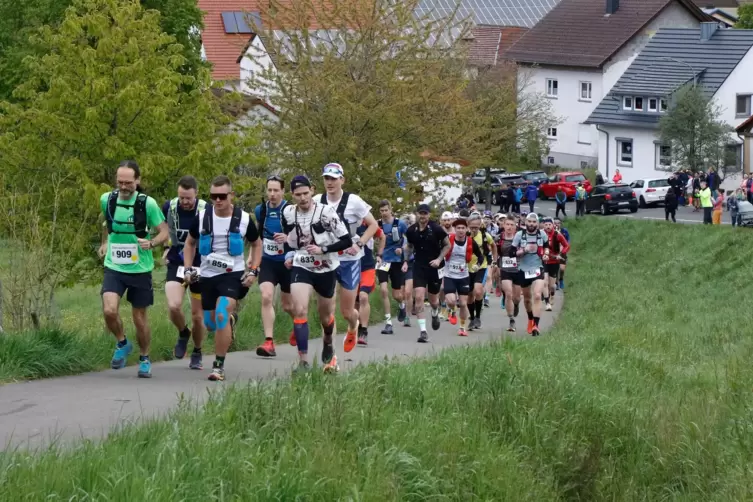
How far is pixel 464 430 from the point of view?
9484 mm

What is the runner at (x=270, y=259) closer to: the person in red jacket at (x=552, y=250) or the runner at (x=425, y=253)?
the runner at (x=425, y=253)

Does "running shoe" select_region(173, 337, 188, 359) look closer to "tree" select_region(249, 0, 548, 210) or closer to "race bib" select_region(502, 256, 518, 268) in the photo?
"race bib" select_region(502, 256, 518, 268)

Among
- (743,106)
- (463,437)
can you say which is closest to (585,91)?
(743,106)

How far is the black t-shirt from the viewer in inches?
734

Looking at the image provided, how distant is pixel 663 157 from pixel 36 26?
115 ft

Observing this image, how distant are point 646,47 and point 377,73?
49.7m

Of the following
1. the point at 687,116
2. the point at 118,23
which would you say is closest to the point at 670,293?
the point at 118,23

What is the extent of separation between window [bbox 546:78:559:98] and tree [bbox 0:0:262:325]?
57500 mm

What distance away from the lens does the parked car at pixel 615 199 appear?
57156 mm

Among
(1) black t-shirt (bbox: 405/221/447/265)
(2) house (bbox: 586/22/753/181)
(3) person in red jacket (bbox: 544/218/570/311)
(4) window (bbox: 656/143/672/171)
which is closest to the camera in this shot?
(1) black t-shirt (bbox: 405/221/447/265)

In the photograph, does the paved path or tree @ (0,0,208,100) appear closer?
the paved path

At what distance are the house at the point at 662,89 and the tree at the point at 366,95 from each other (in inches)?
1537

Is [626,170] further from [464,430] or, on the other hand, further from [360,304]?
[464,430]

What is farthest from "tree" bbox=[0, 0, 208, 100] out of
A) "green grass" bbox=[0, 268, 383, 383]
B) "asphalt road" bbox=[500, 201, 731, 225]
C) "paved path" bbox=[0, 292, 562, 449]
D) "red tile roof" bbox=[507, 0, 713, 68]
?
"paved path" bbox=[0, 292, 562, 449]
